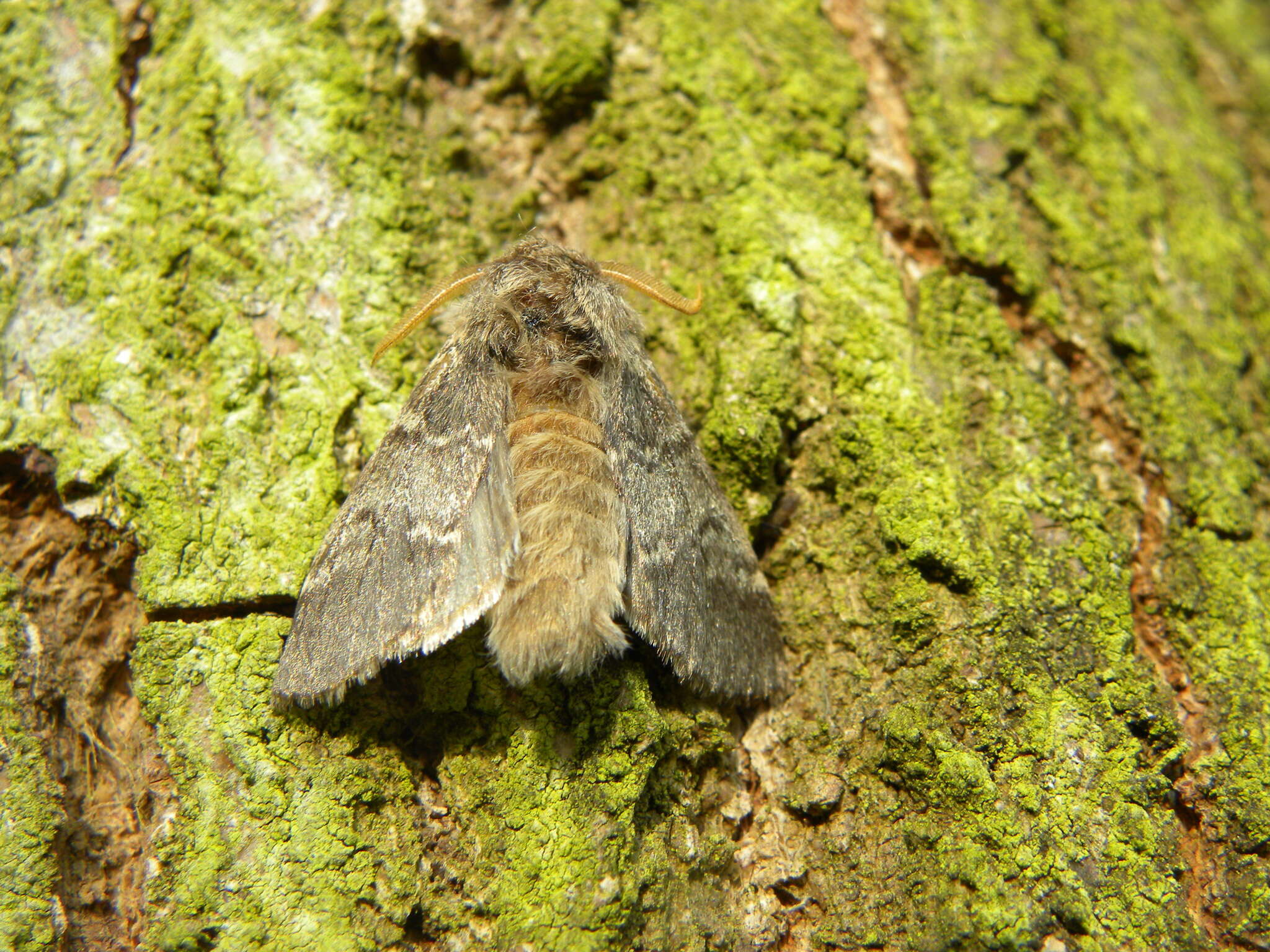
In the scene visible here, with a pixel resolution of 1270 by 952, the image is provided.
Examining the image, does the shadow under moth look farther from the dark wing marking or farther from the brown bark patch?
the brown bark patch

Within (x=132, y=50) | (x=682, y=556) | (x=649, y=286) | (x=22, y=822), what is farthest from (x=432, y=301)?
(x=22, y=822)

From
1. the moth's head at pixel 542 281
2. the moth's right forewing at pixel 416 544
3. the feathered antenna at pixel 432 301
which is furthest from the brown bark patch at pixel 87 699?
the moth's head at pixel 542 281

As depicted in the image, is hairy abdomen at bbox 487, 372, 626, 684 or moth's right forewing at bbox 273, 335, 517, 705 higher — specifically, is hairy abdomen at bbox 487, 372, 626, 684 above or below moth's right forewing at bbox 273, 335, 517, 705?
above

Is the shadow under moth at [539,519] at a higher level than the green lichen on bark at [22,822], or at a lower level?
higher

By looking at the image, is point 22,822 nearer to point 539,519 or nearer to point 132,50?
point 539,519

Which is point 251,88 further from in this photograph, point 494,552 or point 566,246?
point 494,552

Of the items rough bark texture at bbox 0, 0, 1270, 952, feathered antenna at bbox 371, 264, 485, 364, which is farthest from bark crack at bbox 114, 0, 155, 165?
feathered antenna at bbox 371, 264, 485, 364

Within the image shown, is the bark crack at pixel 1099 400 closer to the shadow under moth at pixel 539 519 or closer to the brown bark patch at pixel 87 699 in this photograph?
the shadow under moth at pixel 539 519
